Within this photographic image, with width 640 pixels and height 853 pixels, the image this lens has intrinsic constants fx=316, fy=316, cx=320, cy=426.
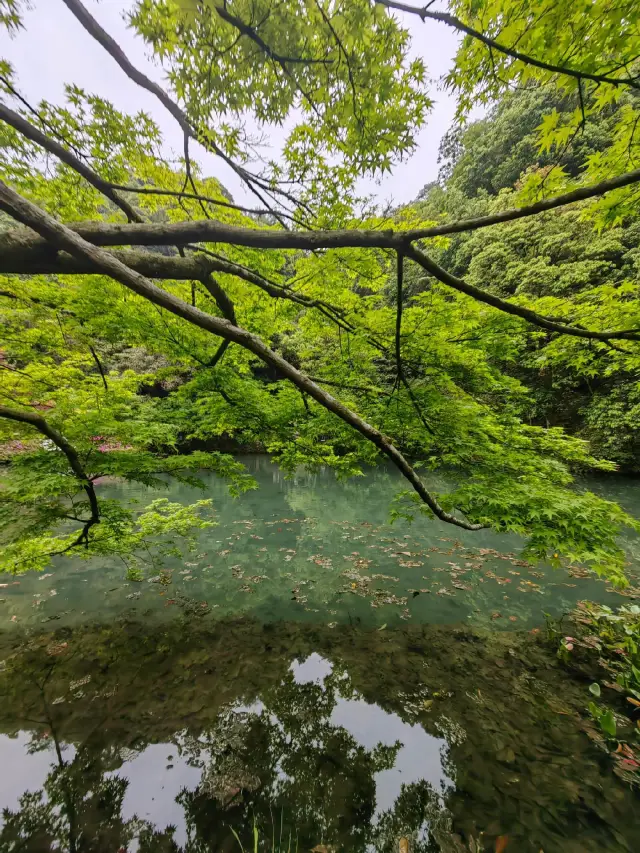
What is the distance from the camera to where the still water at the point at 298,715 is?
2.12 meters

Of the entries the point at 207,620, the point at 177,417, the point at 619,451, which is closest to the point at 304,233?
the point at 177,417

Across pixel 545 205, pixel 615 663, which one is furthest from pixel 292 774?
pixel 545 205

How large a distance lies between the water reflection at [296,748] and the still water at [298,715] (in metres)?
0.01

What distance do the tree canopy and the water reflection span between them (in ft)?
4.50

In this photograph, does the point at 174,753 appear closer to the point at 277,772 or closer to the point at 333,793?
the point at 277,772

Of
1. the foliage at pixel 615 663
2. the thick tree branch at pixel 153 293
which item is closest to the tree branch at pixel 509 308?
the thick tree branch at pixel 153 293

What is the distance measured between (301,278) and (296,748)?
4.25 metres

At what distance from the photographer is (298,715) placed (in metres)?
2.99

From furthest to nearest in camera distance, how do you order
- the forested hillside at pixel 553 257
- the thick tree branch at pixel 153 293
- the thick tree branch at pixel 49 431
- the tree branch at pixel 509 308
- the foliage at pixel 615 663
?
the forested hillside at pixel 553 257 < the foliage at pixel 615 663 < the thick tree branch at pixel 49 431 < the tree branch at pixel 509 308 < the thick tree branch at pixel 153 293

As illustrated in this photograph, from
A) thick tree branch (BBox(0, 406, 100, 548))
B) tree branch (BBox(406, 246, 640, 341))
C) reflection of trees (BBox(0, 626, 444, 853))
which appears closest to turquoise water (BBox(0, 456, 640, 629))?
reflection of trees (BBox(0, 626, 444, 853))

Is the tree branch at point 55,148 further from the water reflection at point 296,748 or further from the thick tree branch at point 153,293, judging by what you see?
the water reflection at point 296,748

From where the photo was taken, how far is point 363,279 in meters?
3.30

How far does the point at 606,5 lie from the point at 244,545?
7.58m

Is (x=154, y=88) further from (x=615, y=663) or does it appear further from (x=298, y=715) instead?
(x=615, y=663)
